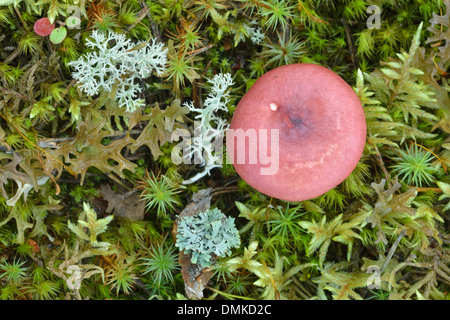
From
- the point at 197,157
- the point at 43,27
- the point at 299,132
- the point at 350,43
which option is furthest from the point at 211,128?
the point at 43,27

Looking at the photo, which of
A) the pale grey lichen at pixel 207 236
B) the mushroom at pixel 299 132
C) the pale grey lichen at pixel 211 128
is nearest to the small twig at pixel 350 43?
the mushroom at pixel 299 132

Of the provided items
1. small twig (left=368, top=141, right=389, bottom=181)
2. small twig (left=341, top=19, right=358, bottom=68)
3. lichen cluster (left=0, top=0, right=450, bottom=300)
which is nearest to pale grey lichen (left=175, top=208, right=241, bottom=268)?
lichen cluster (left=0, top=0, right=450, bottom=300)

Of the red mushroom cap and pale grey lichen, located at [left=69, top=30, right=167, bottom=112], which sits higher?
the red mushroom cap

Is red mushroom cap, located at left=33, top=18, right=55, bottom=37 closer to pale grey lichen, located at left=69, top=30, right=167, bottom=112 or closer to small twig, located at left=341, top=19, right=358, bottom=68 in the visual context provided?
pale grey lichen, located at left=69, top=30, right=167, bottom=112

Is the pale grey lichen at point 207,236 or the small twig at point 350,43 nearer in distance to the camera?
the pale grey lichen at point 207,236

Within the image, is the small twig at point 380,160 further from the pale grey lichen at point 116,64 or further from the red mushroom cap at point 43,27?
the red mushroom cap at point 43,27

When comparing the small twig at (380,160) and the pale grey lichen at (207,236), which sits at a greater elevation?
the small twig at (380,160)

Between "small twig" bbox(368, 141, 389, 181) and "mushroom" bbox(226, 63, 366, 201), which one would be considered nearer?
"mushroom" bbox(226, 63, 366, 201)
